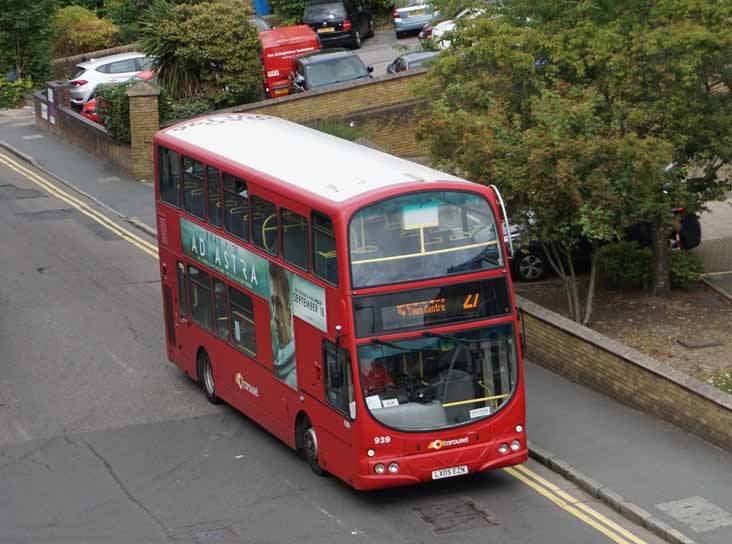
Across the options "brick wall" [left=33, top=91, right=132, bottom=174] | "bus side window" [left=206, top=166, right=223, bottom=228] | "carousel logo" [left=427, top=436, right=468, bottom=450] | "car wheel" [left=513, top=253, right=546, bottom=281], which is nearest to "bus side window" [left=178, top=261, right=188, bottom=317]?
"bus side window" [left=206, top=166, right=223, bottom=228]

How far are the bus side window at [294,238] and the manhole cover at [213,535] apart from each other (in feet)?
10.5

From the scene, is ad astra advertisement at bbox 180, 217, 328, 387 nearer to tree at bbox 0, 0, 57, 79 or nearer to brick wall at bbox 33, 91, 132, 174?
brick wall at bbox 33, 91, 132, 174

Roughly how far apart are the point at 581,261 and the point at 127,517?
12.5m

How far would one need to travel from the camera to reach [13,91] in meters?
45.3

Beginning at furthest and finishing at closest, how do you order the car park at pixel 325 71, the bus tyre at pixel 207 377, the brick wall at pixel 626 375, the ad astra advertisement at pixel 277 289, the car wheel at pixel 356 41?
the car wheel at pixel 356 41 < the car park at pixel 325 71 < the bus tyre at pixel 207 377 < the brick wall at pixel 626 375 < the ad astra advertisement at pixel 277 289

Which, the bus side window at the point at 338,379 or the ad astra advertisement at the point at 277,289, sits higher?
the ad astra advertisement at the point at 277,289

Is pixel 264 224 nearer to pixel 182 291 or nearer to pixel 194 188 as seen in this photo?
pixel 194 188

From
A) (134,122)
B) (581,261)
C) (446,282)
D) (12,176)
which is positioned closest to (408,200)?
(446,282)

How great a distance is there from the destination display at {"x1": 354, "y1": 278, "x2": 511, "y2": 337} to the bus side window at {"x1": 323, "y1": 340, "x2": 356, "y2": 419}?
0.49 meters

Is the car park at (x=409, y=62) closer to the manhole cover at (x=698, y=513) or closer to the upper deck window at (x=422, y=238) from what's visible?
the upper deck window at (x=422, y=238)

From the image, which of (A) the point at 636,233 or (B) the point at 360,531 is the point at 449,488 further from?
(A) the point at 636,233

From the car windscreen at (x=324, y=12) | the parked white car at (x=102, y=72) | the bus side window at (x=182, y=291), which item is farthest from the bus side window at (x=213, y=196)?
the car windscreen at (x=324, y=12)

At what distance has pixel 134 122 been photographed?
112 feet

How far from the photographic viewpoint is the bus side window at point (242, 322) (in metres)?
17.8
